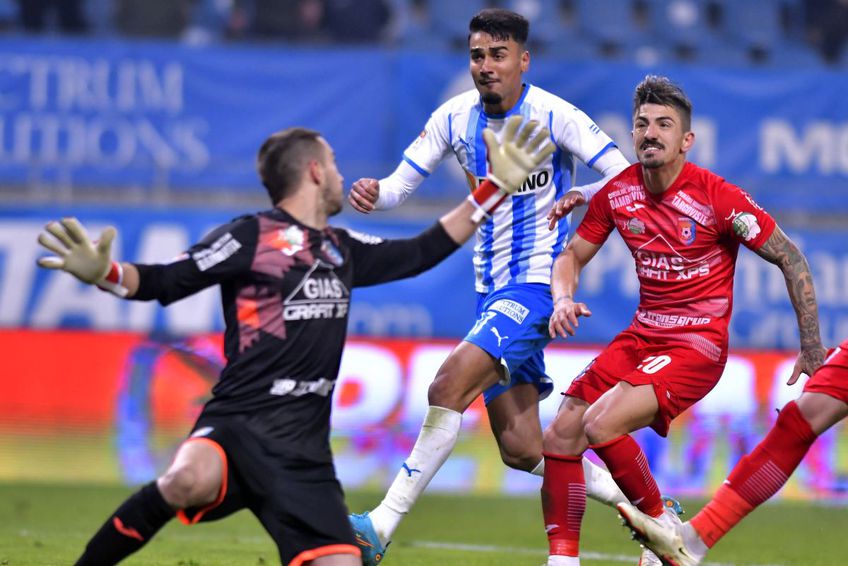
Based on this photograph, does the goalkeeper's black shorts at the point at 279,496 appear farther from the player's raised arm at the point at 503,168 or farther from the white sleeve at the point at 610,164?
the white sleeve at the point at 610,164

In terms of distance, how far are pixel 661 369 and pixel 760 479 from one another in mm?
799

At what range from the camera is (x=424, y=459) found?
22.7ft

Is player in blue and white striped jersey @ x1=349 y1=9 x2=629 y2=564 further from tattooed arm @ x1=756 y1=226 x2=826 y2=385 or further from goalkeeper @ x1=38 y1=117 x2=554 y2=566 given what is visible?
goalkeeper @ x1=38 y1=117 x2=554 y2=566

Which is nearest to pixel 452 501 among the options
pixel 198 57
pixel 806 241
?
pixel 806 241

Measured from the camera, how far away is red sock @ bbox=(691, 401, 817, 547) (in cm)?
588

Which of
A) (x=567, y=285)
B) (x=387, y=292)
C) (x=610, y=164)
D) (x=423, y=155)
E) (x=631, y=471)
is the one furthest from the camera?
(x=387, y=292)

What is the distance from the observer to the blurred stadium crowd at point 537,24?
16406 mm

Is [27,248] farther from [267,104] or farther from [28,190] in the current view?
[267,104]

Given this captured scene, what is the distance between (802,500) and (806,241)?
3.44 metres

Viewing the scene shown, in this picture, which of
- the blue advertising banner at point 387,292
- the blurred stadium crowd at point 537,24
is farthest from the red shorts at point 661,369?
the blurred stadium crowd at point 537,24

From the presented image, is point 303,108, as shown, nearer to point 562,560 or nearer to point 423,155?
point 423,155

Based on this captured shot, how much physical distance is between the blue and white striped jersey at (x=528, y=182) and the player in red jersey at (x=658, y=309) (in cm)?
49

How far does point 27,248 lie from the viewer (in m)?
14.1

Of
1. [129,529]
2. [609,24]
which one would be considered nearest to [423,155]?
[129,529]
